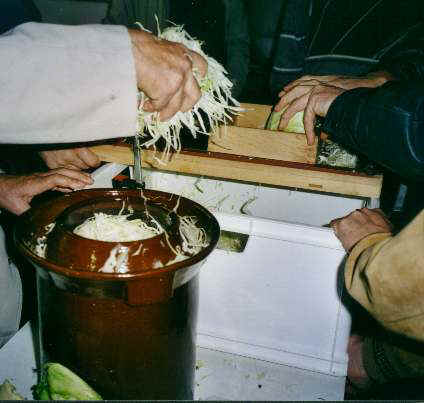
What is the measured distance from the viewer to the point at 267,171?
77.5 inches

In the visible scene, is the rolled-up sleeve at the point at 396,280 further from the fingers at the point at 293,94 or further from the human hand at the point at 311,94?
the fingers at the point at 293,94

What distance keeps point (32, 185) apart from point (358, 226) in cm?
162

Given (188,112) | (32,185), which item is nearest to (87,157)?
(32,185)

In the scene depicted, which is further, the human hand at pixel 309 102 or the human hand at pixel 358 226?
the human hand at pixel 309 102

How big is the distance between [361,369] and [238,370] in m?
1.20

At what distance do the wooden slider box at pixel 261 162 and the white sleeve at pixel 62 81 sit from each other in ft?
2.04

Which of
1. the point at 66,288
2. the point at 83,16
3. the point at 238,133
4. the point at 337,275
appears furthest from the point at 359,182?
the point at 83,16

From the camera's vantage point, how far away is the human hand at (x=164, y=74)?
4.39 feet

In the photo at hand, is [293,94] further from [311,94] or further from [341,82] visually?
[341,82]

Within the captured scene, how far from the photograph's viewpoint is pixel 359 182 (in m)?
1.86

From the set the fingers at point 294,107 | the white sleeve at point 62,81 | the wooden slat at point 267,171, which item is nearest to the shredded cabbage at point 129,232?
the white sleeve at point 62,81

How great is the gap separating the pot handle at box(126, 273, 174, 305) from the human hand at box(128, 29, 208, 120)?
70 cm

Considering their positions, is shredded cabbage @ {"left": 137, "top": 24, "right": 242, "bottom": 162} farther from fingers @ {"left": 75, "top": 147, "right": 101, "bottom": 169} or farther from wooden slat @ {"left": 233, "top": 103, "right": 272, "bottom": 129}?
wooden slat @ {"left": 233, "top": 103, "right": 272, "bottom": 129}

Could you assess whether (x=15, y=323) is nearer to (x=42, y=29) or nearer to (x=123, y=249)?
(x=123, y=249)
